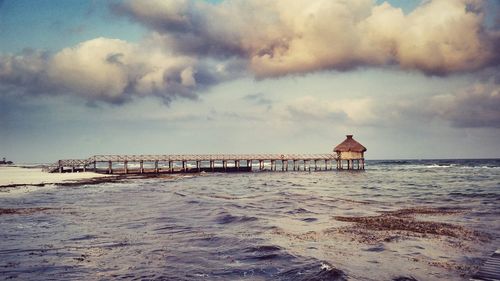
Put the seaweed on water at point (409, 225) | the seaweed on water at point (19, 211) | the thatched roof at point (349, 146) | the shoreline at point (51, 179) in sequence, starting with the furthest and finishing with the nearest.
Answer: the thatched roof at point (349, 146) < the shoreline at point (51, 179) < the seaweed on water at point (19, 211) < the seaweed on water at point (409, 225)

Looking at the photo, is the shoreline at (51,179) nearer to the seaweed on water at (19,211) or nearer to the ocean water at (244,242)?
the seaweed on water at (19,211)

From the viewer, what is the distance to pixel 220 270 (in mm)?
9477

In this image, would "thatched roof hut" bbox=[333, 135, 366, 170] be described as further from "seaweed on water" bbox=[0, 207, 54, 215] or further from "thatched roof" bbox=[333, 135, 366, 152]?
"seaweed on water" bbox=[0, 207, 54, 215]

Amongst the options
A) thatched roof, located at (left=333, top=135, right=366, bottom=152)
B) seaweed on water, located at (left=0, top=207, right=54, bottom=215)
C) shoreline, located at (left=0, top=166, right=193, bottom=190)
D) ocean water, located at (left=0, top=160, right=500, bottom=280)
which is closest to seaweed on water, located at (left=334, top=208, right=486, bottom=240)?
Result: ocean water, located at (left=0, top=160, right=500, bottom=280)

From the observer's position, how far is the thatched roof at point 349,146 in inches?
2858

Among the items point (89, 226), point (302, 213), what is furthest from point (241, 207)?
point (89, 226)

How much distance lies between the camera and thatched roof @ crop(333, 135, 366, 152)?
238 feet

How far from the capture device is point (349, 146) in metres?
73.2

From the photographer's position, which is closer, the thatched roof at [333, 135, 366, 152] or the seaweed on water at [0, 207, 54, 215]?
the seaweed on water at [0, 207, 54, 215]

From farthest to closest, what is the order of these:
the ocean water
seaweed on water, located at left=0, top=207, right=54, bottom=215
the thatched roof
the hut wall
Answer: the hut wall
the thatched roof
seaweed on water, located at left=0, top=207, right=54, bottom=215
the ocean water

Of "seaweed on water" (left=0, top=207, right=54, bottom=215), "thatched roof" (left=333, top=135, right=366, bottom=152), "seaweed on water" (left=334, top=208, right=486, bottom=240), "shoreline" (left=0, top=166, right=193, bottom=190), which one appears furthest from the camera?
"thatched roof" (left=333, top=135, right=366, bottom=152)

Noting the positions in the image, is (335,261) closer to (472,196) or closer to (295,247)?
(295,247)

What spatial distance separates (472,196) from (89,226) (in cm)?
Answer: 2559

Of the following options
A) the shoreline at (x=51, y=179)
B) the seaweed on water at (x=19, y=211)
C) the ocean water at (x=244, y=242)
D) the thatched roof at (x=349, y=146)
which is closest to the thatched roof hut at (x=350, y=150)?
the thatched roof at (x=349, y=146)
